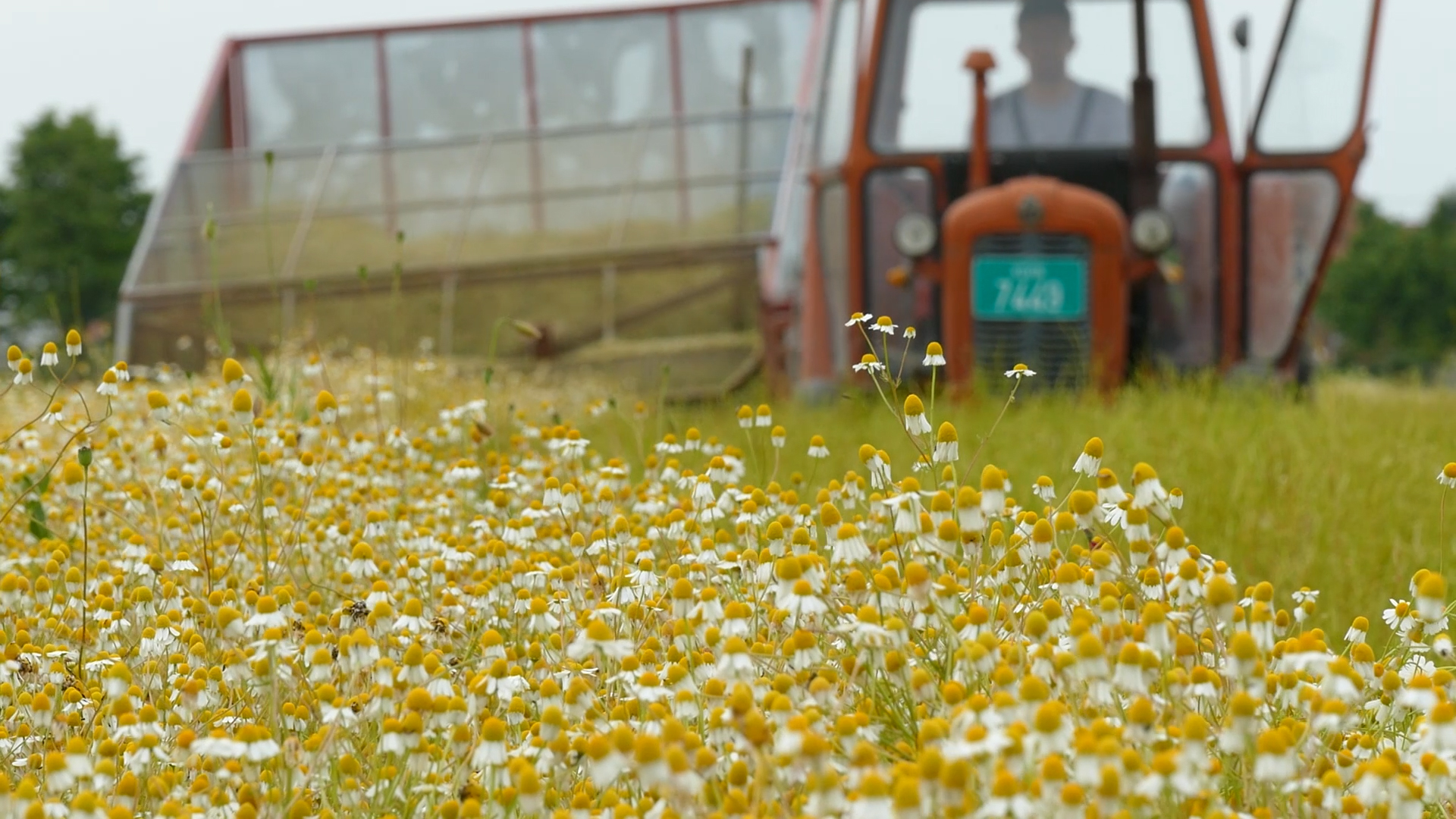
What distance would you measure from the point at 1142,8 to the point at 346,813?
17.3 ft

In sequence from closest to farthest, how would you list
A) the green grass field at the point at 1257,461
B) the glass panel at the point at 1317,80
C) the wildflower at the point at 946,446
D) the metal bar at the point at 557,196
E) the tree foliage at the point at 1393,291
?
the wildflower at the point at 946,446, the green grass field at the point at 1257,461, the glass panel at the point at 1317,80, the metal bar at the point at 557,196, the tree foliage at the point at 1393,291

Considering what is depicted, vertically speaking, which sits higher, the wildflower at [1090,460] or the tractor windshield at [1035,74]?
the tractor windshield at [1035,74]

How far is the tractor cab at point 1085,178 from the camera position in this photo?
633cm

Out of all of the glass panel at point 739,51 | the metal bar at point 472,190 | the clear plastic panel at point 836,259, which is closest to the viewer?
the clear plastic panel at point 836,259

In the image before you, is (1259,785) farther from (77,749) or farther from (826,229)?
(826,229)

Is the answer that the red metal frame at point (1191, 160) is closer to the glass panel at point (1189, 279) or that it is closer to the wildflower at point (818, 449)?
the glass panel at point (1189, 279)

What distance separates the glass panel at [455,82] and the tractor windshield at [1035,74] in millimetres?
8129

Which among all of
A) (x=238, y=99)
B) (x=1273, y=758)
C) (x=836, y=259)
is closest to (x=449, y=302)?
(x=238, y=99)

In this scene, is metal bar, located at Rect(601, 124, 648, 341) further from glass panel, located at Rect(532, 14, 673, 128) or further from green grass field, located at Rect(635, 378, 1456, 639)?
green grass field, located at Rect(635, 378, 1456, 639)

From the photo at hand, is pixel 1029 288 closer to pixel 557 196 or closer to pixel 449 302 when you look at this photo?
pixel 449 302

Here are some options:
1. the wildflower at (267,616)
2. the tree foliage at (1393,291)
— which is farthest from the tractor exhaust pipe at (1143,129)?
the tree foliage at (1393,291)

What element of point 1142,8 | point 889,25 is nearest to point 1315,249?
point 1142,8

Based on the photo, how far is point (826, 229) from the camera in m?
7.28

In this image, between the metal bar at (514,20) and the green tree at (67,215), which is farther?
the green tree at (67,215)
